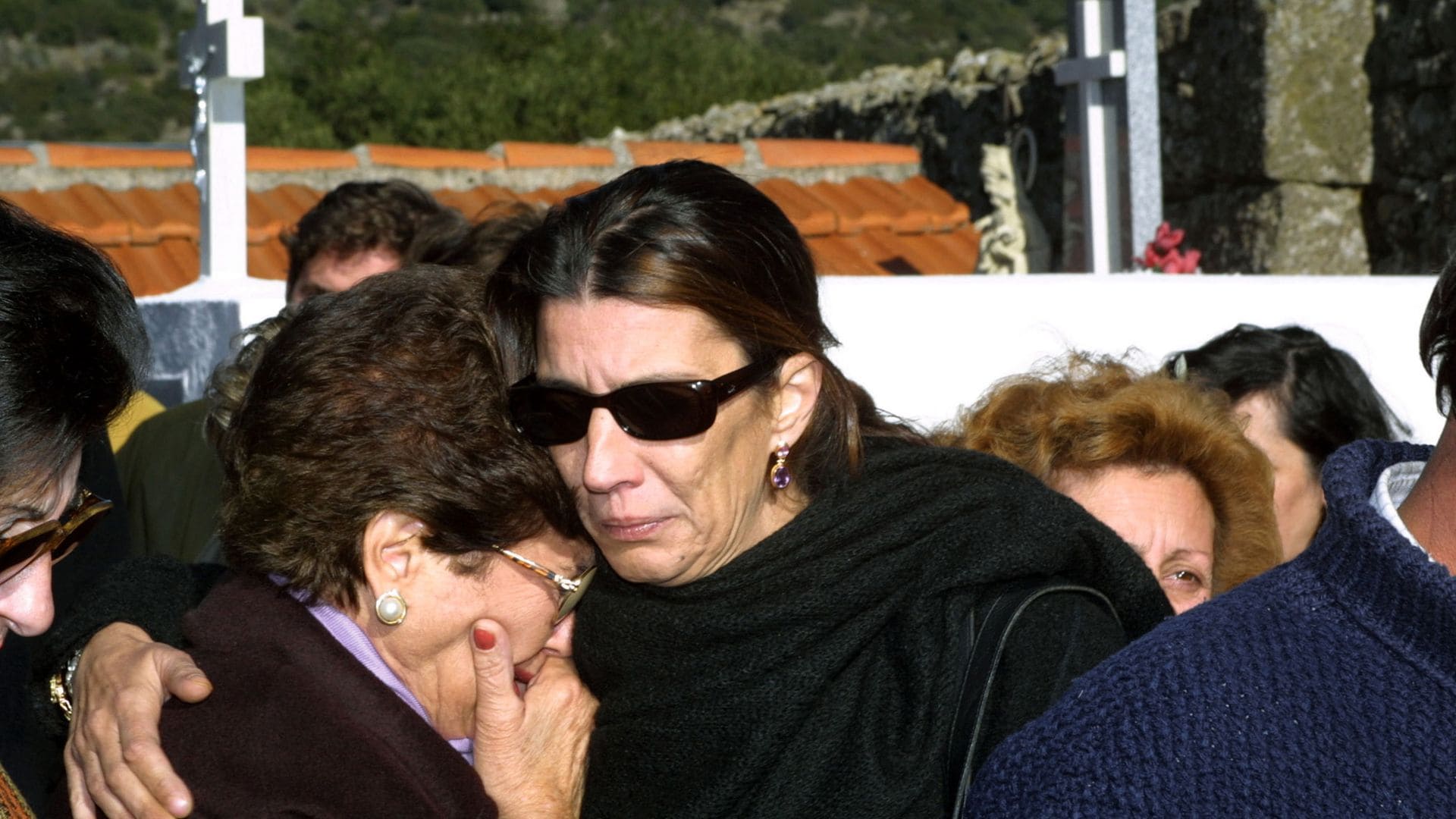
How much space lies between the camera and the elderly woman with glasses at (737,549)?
179cm

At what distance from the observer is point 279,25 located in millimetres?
46406

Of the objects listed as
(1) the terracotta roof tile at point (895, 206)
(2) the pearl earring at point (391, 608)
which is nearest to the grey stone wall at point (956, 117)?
(1) the terracotta roof tile at point (895, 206)

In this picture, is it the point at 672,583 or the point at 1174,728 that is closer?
the point at 1174,728

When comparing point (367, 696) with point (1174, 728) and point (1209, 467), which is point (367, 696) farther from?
point (1209, 467)

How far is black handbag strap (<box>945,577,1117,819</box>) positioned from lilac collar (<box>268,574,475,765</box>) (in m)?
0.63

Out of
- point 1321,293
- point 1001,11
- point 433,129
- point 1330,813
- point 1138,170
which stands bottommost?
point 1330,813

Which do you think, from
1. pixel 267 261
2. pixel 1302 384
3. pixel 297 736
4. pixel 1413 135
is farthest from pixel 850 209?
pixel 297 736

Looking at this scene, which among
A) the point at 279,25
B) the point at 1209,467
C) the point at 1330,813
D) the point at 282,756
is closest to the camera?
the point at 1330,813

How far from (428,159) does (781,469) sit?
622 cm

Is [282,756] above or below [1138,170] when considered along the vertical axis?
below

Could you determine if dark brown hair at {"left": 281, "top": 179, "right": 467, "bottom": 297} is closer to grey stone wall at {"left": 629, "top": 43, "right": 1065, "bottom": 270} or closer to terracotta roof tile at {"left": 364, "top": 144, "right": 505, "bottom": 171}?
terracotta roof tile at {"left": 364, "top": 144, "right": 505, "bottom": 171}

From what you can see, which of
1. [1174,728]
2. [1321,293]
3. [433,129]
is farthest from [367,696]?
[433,129]

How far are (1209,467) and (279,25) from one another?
48.0 m

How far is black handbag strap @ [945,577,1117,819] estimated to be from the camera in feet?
5.58
